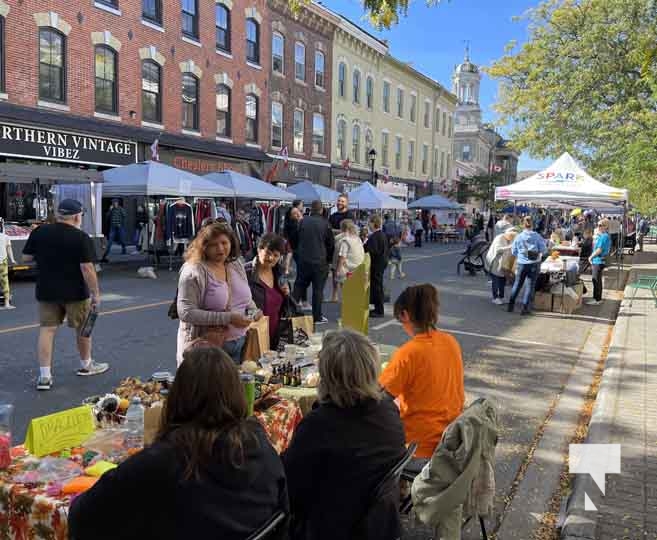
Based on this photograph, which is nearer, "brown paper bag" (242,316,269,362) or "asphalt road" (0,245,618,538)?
"brown paper bag" (242,316,269,362)

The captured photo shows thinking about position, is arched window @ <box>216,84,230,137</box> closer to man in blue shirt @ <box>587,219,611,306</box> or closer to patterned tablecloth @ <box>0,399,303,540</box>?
man in blue shirt @ <box>587,219,611,306</box>

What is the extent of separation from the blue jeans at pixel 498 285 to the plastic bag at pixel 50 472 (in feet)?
34.0

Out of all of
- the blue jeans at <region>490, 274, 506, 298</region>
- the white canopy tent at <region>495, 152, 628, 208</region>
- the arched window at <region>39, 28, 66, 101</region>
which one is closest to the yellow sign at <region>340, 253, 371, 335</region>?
the blue jeans at <region>490, 274, 506, 298</region>

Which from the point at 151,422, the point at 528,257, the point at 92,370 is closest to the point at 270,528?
the point at 151,422

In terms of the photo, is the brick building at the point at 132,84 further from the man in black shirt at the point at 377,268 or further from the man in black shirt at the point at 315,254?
the man in black shirt at the point at 377,268

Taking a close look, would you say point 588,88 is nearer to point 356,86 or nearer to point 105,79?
point 105,79

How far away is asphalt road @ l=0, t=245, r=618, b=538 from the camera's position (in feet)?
18.3

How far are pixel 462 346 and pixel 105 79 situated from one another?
16.1m

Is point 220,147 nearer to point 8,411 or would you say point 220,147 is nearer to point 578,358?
point 578,358

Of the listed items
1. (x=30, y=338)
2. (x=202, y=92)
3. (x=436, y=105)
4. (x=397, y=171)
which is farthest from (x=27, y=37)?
(x=436, y=105)

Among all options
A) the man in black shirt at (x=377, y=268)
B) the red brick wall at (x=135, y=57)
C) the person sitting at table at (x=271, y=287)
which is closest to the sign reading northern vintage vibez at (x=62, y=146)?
the red brick wall at (x=135, y=57)

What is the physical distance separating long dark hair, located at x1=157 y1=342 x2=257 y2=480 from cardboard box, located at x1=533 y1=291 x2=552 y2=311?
34.4 feet

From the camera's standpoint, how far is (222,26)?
24.6 metres

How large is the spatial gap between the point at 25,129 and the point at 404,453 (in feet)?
56.0
